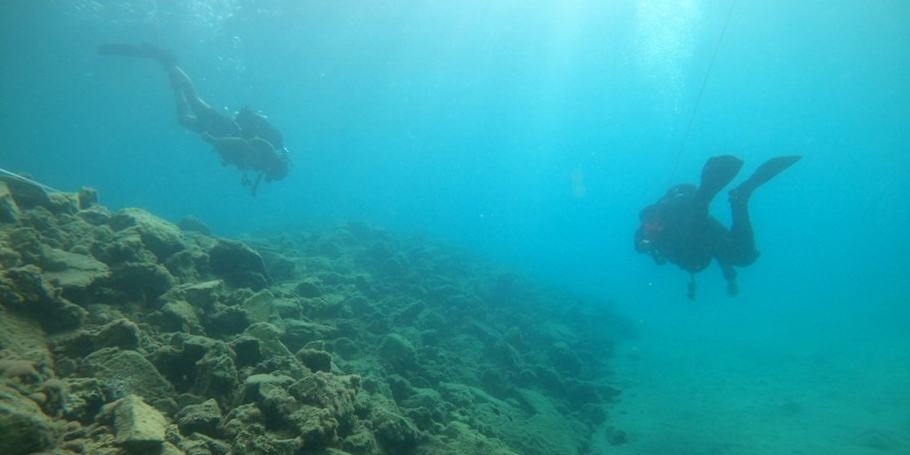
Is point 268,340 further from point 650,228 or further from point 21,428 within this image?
point 650,228

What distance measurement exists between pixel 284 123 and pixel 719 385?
305 feet

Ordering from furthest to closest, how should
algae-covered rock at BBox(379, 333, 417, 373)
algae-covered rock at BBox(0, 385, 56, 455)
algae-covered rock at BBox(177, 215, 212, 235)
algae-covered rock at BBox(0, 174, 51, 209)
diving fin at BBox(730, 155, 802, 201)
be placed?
1. algae-covered rock at BBox(177, 215, 212, 235)
2. diving fin at BBox(730, 155, 802, 201)
3. algae-covered rock at BBox(379, 333, 417, 373)
4. algae-covered rock at BBox(0, 174, 51, 209)
5. algae-covered rock at BBox(0, 385, 56, 455)

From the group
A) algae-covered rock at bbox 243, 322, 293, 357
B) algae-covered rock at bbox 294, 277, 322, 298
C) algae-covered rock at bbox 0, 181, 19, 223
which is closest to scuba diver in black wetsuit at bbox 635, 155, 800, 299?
algae-covered rock at bbox 294, 277, 322, 298

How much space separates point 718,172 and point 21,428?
11749 millimetres

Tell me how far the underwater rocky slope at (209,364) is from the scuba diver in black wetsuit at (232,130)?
554 cm

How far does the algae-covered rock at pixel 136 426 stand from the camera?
2584 millimetres

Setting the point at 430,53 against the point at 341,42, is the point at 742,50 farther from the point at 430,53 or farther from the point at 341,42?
the point at 341,42

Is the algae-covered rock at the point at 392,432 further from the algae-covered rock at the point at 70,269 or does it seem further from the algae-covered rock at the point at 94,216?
the algae-covered rock at the point at 94,216

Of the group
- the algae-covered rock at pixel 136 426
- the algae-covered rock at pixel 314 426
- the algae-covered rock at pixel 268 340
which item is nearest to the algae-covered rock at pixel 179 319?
the algae-covered rock at pixel 268 340

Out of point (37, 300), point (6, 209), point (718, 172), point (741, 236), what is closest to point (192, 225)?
point (6, 209)

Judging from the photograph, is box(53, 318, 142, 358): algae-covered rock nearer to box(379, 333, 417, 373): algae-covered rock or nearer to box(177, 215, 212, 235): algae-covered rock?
box(379, 333, 417, 373): algae-covered rock

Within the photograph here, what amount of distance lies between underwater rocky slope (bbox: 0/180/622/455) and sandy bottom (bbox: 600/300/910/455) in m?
1.74

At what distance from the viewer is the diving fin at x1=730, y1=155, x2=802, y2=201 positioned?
10.6 m

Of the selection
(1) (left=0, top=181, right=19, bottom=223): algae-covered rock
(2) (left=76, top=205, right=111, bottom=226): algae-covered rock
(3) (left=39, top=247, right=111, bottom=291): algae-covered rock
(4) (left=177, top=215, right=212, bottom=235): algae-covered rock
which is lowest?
(3) (left=39, top=247, right=111, bottom=291): algae-covered rock
